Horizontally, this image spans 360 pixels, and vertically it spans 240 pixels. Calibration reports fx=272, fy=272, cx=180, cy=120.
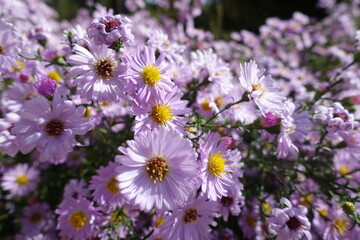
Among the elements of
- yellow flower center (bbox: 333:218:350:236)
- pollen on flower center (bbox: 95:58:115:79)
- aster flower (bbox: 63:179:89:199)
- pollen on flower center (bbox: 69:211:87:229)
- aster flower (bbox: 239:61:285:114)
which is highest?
aster flower (bbox: 239:61:285:114)

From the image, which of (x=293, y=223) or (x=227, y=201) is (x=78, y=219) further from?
(x=293, y=223)

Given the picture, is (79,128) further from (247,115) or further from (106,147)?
(247,115)

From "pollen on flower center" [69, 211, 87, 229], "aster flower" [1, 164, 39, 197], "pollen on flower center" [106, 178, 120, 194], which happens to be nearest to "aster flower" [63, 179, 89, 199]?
"pollen on flower center" [69, 211, 87, 229]

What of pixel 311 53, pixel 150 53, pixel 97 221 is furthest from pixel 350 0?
pixel 97 221

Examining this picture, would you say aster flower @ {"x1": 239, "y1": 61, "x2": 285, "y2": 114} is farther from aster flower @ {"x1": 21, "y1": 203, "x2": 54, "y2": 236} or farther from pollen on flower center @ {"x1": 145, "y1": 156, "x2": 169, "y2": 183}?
aster flower @ {"x1": 21, "y1": 203, "x2": 54, "y2": 236}

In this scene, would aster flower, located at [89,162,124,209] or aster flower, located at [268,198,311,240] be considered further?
aster flower, located at [89,162,124,209]

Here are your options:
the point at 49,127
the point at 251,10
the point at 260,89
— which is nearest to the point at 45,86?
the point at 49,127

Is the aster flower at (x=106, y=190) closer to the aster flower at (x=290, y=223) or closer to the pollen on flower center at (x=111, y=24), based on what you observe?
the pollen on flower center at (x=111, y=24)
